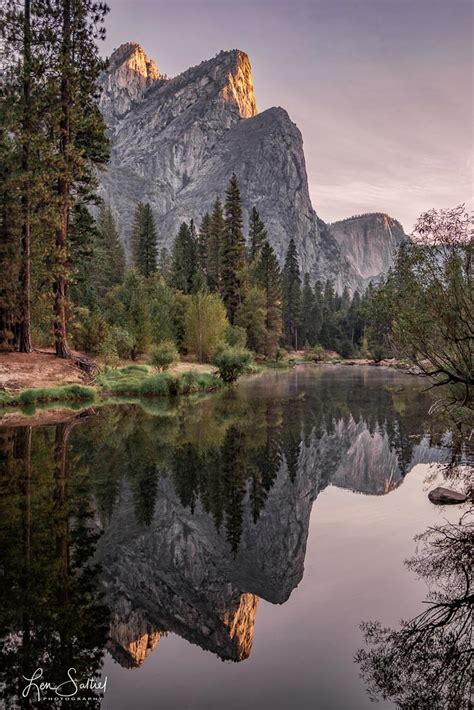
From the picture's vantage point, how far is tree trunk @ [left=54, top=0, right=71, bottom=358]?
86.5ft

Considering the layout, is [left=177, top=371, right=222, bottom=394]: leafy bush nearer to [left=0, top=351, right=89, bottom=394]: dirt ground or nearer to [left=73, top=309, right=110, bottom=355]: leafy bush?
[left=0, top=351, right=89, bottom=394]: dirt ground

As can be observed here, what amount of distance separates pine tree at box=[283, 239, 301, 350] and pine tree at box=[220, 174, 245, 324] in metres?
36.7

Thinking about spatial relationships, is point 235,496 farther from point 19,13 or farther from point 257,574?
point 19,13

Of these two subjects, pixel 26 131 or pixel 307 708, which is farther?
pixel 26 131

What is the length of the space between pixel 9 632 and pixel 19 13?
101ft

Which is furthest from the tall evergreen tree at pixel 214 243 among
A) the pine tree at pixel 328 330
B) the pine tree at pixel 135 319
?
the pine tree at pixel 328 330

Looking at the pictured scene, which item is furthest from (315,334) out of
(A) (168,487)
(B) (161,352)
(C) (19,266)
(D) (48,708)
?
(D) (48,708)

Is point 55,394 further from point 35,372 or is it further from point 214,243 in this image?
point 214,243

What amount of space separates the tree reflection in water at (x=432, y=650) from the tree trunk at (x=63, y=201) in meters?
24.2

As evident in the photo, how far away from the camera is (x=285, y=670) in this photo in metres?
4.98

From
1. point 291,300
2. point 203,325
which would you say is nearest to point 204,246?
point 291,300

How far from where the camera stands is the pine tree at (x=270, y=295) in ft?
234

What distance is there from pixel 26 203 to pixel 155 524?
2315cm

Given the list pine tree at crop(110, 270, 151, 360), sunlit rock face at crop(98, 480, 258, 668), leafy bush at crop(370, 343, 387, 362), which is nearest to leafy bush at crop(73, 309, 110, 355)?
pine tree at crop(110, 270, 151, 360)
